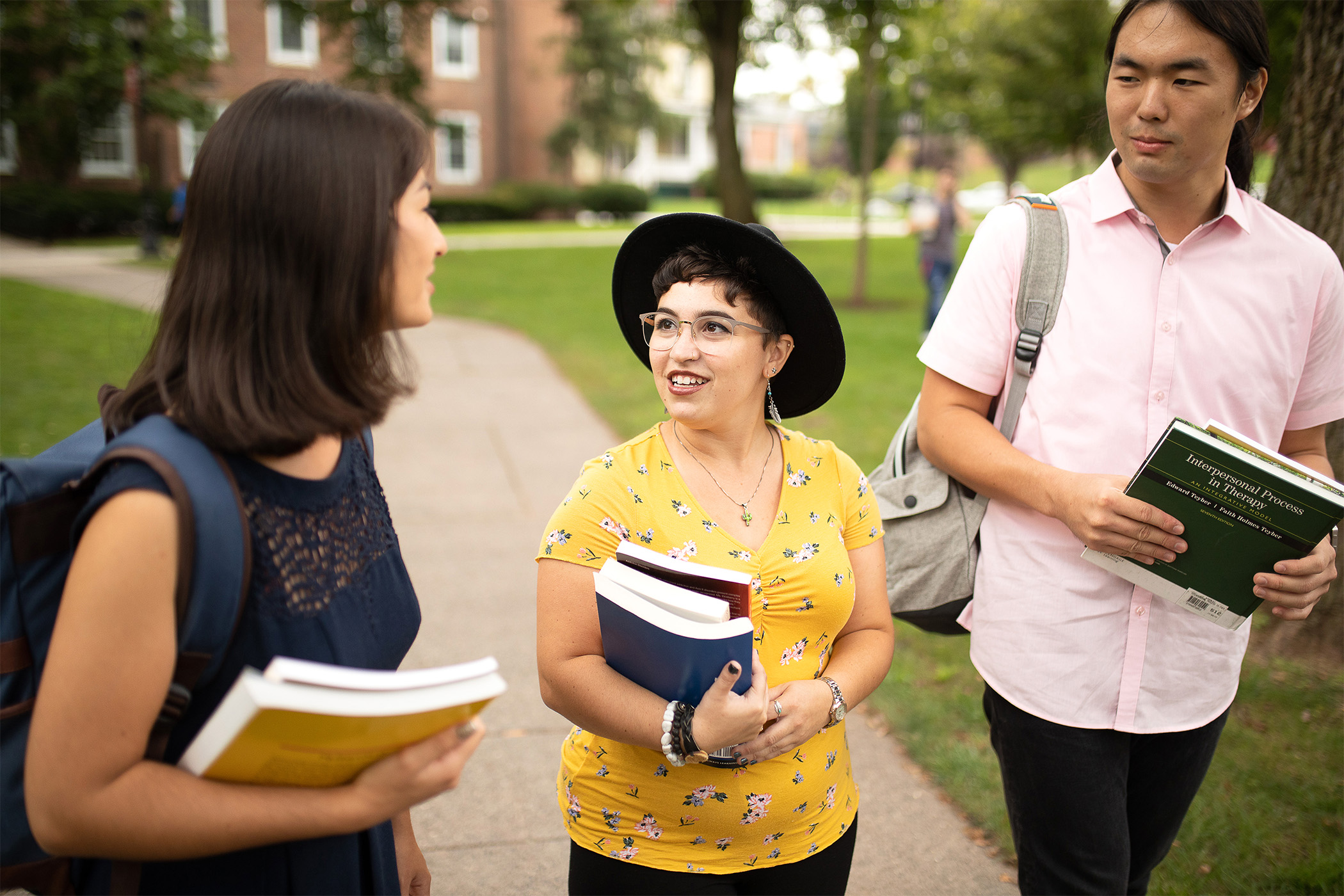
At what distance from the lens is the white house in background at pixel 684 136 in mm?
47219

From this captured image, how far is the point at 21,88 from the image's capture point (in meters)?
27.1

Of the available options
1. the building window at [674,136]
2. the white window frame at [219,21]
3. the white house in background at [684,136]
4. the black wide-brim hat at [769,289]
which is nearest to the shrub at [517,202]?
the white house in background at [684,136]

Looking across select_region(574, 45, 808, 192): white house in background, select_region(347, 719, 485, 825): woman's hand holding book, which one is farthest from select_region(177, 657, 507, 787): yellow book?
select_region(574, 45, 808, 192): white house in background

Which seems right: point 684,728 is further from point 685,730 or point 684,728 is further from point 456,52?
point 456,52

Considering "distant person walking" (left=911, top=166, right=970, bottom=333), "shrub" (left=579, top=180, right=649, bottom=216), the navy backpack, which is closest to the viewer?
the navy backpack

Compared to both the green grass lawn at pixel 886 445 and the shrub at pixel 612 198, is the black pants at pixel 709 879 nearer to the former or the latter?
the green grass lawn at pixel 886 445

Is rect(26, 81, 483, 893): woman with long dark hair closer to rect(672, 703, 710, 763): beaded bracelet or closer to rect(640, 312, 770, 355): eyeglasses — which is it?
rect(672, 703, 710, 763): beaded bracelet

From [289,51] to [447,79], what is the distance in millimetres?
6026

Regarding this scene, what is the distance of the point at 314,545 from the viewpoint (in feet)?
4.98

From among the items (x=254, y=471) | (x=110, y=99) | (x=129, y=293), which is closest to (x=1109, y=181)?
(x=254, y=471)

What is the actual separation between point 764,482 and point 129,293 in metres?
16.3

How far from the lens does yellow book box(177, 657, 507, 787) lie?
1201 mm

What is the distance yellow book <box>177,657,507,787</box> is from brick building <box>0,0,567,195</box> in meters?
26.8

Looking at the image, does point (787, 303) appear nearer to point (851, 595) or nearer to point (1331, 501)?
point (851, 595)
